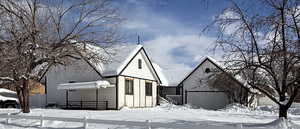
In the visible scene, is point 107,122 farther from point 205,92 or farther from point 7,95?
point 7,95

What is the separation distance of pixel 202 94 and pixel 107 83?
40.2ft

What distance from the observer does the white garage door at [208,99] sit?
3350 centimetres

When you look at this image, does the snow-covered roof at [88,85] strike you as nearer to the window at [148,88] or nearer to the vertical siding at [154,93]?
the window at [148,88]

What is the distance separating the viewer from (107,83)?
26.4m

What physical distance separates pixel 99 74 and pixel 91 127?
1380 centimetres

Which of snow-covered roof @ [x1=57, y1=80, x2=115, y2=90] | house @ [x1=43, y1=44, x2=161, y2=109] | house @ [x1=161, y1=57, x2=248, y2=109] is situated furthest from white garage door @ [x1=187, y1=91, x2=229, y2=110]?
snow-covered roof @ [x1=57, y1=80, x2=115, y2=90]

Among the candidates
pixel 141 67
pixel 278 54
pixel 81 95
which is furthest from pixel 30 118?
pixel 141 67

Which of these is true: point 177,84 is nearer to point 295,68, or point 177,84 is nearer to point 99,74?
point 99,74

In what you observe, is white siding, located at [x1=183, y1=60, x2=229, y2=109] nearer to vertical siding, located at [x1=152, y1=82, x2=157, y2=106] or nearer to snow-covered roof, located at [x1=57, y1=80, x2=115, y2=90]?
vertical siding, located at [x1=152, y1=82, x2=157, y2=106]

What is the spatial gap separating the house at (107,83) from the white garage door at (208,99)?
5.05 metres

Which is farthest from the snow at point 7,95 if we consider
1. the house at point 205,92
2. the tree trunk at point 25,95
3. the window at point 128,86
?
the house at point 205,92

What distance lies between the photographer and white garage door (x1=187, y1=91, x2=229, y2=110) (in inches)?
1319

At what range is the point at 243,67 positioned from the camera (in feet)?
43.5

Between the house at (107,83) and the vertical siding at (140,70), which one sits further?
the vertical siding at (140,70)
